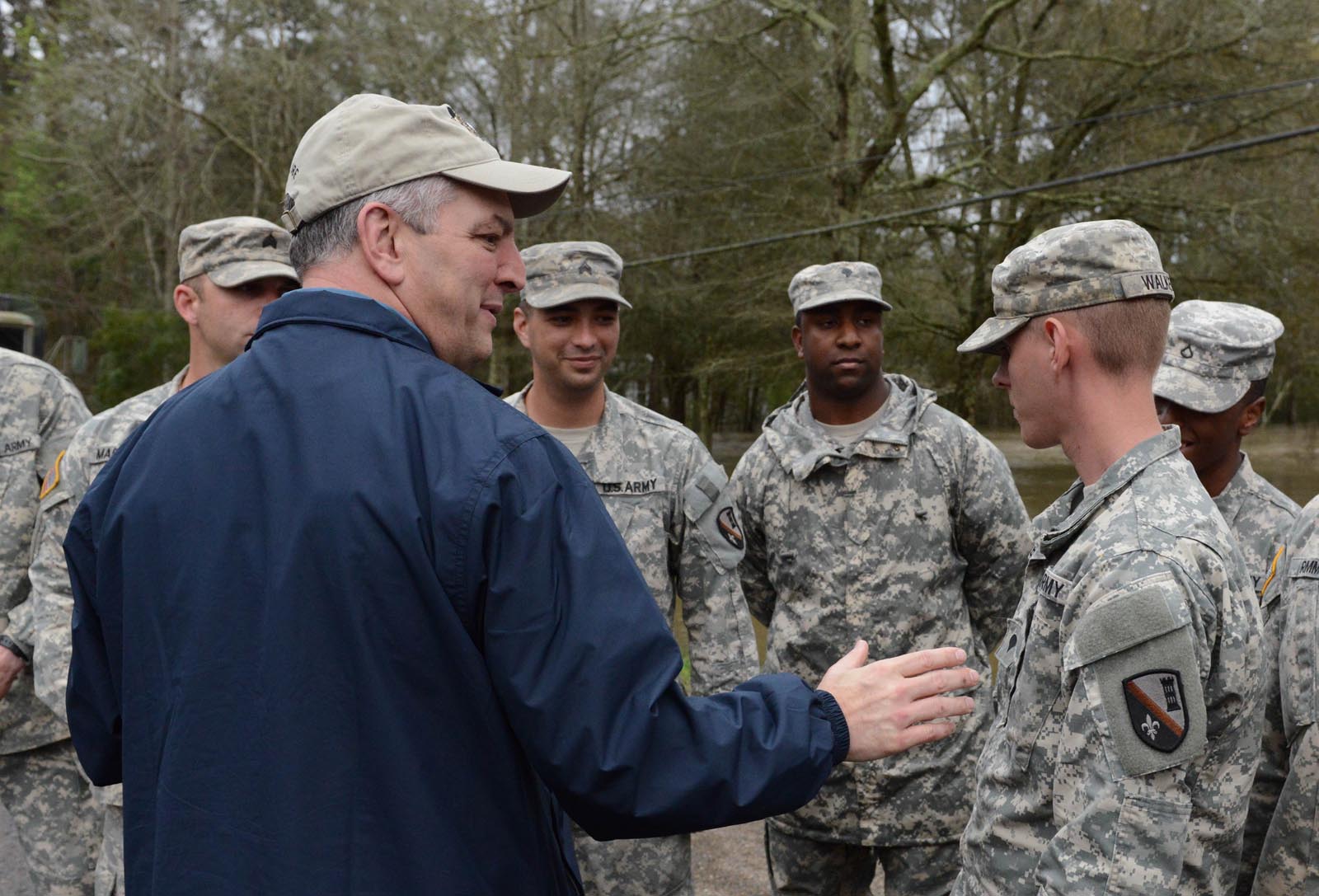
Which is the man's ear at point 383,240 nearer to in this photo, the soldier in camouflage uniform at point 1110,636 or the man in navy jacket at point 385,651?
the man in navy jacket at point 385,651

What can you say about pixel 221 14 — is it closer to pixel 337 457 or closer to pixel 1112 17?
pixel 1112 17

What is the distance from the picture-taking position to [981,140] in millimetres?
15172

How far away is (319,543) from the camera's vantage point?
1.57m

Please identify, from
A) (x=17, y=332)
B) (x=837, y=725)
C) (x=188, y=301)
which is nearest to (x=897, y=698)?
(x=837, y=725)

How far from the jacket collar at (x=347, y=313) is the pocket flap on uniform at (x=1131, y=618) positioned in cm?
114

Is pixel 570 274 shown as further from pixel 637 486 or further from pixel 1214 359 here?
pixel 1214 359

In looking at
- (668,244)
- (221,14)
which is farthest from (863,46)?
(221,14)

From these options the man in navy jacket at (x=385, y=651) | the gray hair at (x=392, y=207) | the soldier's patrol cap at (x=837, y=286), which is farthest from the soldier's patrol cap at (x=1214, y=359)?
the gray hair at (x=392, y=207)

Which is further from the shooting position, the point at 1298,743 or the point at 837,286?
the point at 837,286

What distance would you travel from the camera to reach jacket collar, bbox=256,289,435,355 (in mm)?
1721

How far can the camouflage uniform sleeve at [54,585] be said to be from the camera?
3.53 m

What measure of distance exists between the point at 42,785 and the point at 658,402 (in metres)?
21.4

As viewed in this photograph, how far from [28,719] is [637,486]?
2.15 m

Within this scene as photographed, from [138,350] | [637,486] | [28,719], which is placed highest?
[138,350]
